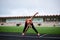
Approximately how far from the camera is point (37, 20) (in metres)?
3.92

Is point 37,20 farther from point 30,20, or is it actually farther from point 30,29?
point 30,29

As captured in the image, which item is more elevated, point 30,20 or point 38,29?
point 30,20

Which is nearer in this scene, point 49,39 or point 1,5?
point 49,39

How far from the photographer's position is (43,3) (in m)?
3.98

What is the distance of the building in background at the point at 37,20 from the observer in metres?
3.83

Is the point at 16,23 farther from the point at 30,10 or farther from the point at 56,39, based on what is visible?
the point at 56,39

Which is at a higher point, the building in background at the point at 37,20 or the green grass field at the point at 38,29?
the building in background at the point at 37,20

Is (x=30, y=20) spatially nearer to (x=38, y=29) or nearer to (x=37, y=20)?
(x=37, y=20)

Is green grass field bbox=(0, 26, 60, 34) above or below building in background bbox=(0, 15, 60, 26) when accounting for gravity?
below

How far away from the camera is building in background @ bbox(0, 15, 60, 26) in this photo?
12.6 ft

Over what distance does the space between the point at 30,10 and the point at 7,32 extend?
2.78ft

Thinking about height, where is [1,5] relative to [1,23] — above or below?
above

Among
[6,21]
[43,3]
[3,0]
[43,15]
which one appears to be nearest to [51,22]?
[43,15]

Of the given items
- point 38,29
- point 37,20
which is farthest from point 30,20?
point 38,29
